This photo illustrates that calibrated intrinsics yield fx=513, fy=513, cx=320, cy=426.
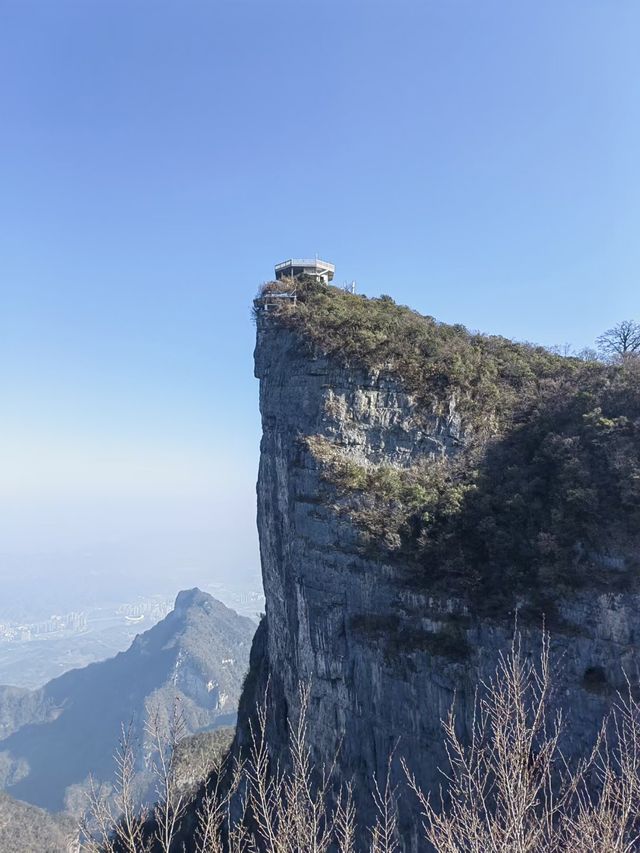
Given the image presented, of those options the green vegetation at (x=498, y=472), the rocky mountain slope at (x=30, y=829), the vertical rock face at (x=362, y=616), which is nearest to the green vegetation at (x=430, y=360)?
the green vegetation at (x=498, y=472)

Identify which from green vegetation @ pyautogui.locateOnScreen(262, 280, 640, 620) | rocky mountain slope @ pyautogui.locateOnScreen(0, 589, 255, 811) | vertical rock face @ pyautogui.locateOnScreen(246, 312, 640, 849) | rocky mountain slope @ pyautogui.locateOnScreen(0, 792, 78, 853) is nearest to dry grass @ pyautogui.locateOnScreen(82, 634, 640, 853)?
vertical rock face @ pyautogui.locateOnScreen(246, 312, 640, 849)

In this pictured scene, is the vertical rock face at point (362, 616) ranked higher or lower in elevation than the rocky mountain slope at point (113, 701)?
higher

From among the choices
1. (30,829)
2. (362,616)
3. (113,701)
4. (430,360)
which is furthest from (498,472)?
(113,701)

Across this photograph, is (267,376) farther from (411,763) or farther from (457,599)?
(411,763)

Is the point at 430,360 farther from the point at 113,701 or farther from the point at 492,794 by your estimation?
the point at 113,701

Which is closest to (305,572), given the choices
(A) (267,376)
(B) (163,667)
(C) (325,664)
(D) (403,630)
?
(C) (325,664)

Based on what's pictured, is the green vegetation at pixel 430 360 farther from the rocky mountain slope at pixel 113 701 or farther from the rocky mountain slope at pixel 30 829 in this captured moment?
the rocky mountain slope at pixel 113 701
